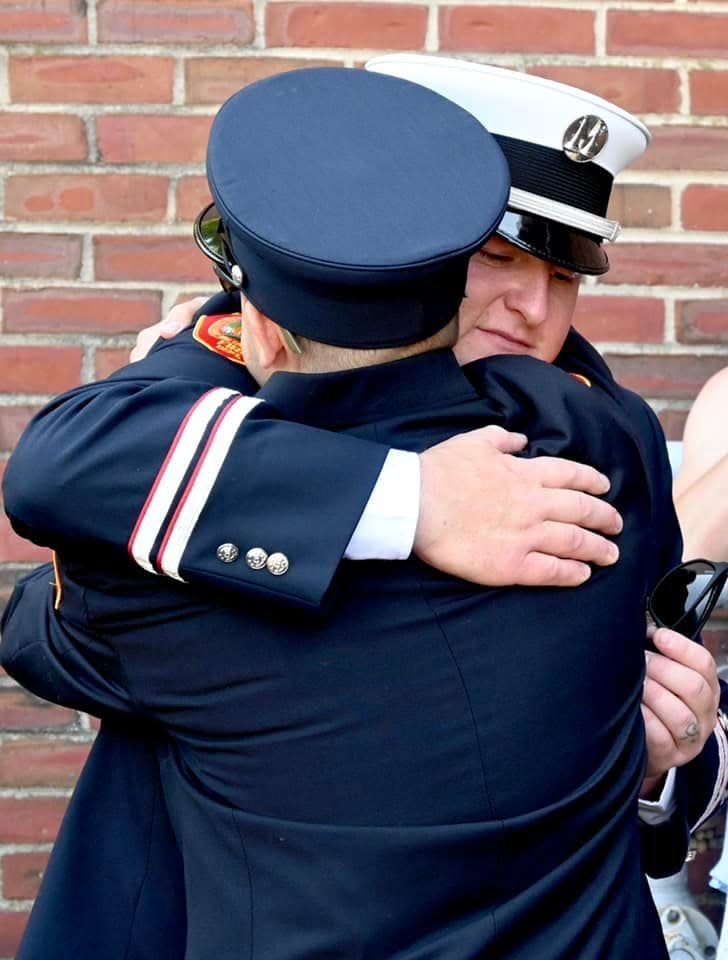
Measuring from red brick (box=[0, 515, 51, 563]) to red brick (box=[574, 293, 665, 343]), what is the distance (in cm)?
104

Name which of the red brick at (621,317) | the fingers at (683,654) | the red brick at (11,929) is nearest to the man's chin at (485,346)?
the fingers at (683,654)

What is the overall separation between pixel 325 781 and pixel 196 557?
22 cm

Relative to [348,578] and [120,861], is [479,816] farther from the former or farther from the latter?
[120,861]

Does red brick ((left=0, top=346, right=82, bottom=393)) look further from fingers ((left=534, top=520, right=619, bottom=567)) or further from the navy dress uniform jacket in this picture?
fingers ((left=534, top=520, right=619, bottom=567))

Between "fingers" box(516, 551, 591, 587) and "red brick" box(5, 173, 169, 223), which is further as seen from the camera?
"red brick" box(5, 173, 169, 223)

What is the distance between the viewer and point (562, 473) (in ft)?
4.17

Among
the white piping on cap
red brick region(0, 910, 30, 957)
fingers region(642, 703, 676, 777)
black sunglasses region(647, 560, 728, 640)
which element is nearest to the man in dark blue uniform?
fingers region(642, 703, 676, 777)

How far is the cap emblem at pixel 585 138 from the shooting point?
1.73 m

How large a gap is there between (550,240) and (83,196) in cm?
105

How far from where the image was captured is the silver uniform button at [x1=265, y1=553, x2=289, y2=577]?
1180mm

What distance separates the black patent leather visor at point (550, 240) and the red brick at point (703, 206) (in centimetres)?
84

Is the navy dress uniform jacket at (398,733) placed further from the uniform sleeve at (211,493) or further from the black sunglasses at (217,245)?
the black sunglasses at (217,245)

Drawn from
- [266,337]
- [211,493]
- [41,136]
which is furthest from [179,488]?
[41,136]

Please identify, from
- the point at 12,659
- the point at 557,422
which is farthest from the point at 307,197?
the point at 12,659
